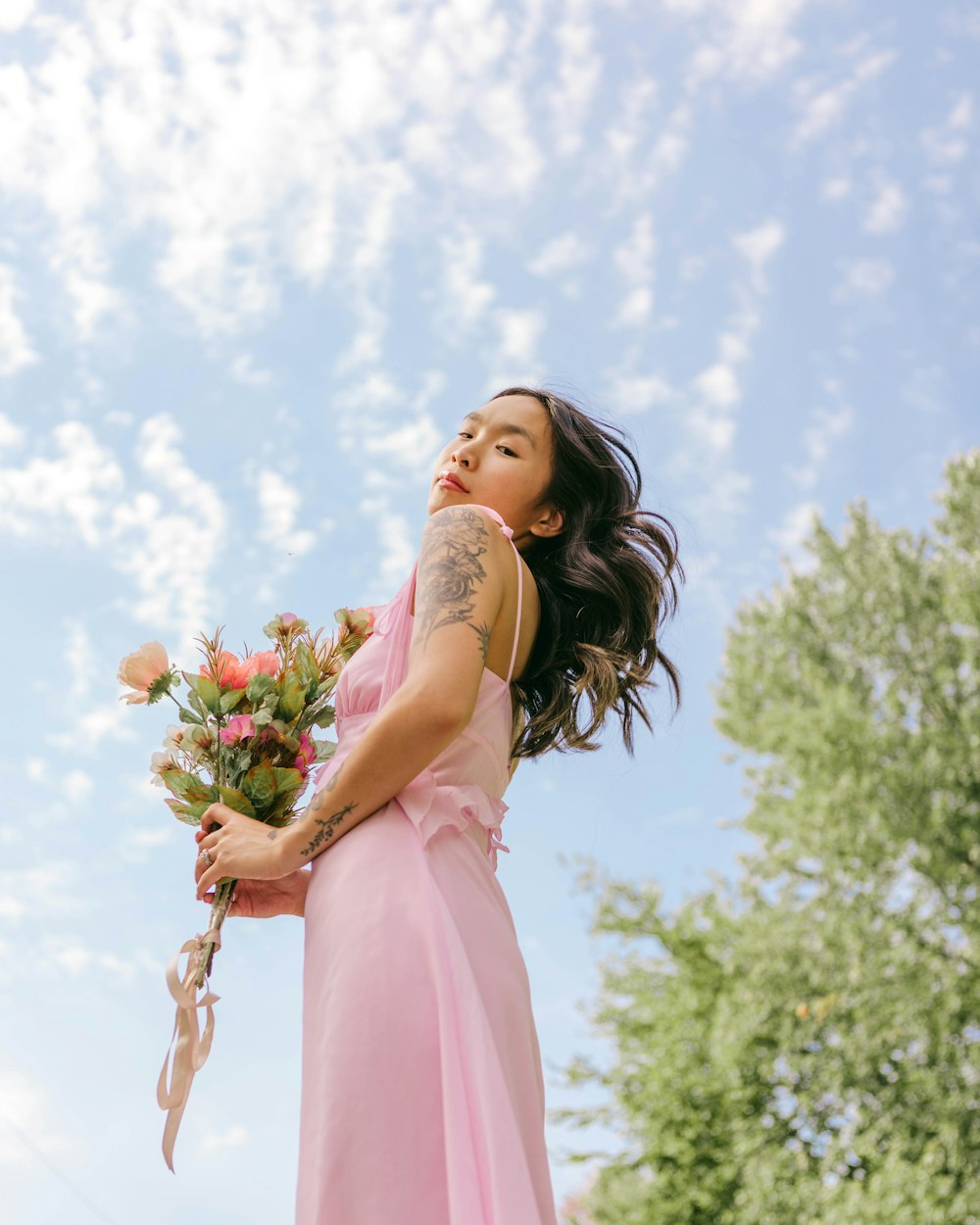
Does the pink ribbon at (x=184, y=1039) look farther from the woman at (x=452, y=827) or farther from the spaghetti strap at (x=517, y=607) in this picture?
the spaghetti strap at (x=517, y=607)

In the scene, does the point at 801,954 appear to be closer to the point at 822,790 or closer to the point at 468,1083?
the point at 822,790

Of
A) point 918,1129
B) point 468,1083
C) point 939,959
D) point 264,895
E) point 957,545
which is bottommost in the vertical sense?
point 468,1083

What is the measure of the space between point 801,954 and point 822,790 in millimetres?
2015

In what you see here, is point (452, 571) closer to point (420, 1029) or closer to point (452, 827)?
point (452, 827)

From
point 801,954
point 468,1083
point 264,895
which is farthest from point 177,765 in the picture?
point 801,954

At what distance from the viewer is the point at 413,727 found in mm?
2174

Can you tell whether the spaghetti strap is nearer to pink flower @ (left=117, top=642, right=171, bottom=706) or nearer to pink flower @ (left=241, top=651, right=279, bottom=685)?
pink flower @ (left=241, top=651, right=279, bottom=685)

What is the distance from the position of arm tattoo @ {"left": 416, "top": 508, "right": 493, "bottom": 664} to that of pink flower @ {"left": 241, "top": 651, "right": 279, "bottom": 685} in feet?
1.60

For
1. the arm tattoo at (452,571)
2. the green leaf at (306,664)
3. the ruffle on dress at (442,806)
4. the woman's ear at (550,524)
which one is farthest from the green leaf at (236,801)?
the woman's ear at (550,524)

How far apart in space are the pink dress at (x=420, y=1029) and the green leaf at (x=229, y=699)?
43cm

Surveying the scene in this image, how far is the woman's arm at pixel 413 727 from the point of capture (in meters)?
2.19

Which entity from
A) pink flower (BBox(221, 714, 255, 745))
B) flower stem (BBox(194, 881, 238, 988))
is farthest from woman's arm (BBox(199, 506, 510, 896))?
pink flower (BBox(221, 714, 255, 745))

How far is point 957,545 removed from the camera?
1596 centimetres

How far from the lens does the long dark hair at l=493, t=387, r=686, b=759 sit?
2.83 metres
